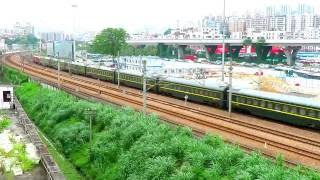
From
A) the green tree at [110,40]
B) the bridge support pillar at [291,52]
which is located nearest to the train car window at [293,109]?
the green tree at [110,40]

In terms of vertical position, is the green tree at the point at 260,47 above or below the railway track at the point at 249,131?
above

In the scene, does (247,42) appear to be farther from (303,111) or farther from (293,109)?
(303,111)

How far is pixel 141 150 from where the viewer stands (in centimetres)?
2539

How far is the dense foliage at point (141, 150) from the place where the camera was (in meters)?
20.3

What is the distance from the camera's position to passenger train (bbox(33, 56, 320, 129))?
101 ft

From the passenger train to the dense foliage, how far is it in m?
9.13

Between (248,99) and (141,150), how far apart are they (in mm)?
14015

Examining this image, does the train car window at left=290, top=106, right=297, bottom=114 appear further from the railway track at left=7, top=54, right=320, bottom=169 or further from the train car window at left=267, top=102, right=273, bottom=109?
the railway track at left=7, top=54, right=320, bottom=169

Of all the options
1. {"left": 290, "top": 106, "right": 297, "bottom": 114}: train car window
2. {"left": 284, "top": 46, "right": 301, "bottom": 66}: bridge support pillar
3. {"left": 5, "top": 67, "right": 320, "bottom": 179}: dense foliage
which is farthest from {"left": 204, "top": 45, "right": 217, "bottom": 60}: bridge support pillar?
{"left": 290, "top": 106, "right": 297, "bottom": 114}: train car window

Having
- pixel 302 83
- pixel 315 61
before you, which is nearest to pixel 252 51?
pixel 315 61

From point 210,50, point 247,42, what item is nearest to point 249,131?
point 247,42

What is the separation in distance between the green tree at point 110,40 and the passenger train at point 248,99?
48277 mm

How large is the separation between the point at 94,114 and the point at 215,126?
10146mm

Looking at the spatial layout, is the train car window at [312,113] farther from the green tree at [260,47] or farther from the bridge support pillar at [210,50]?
the bridge support pillar at [210,50]
